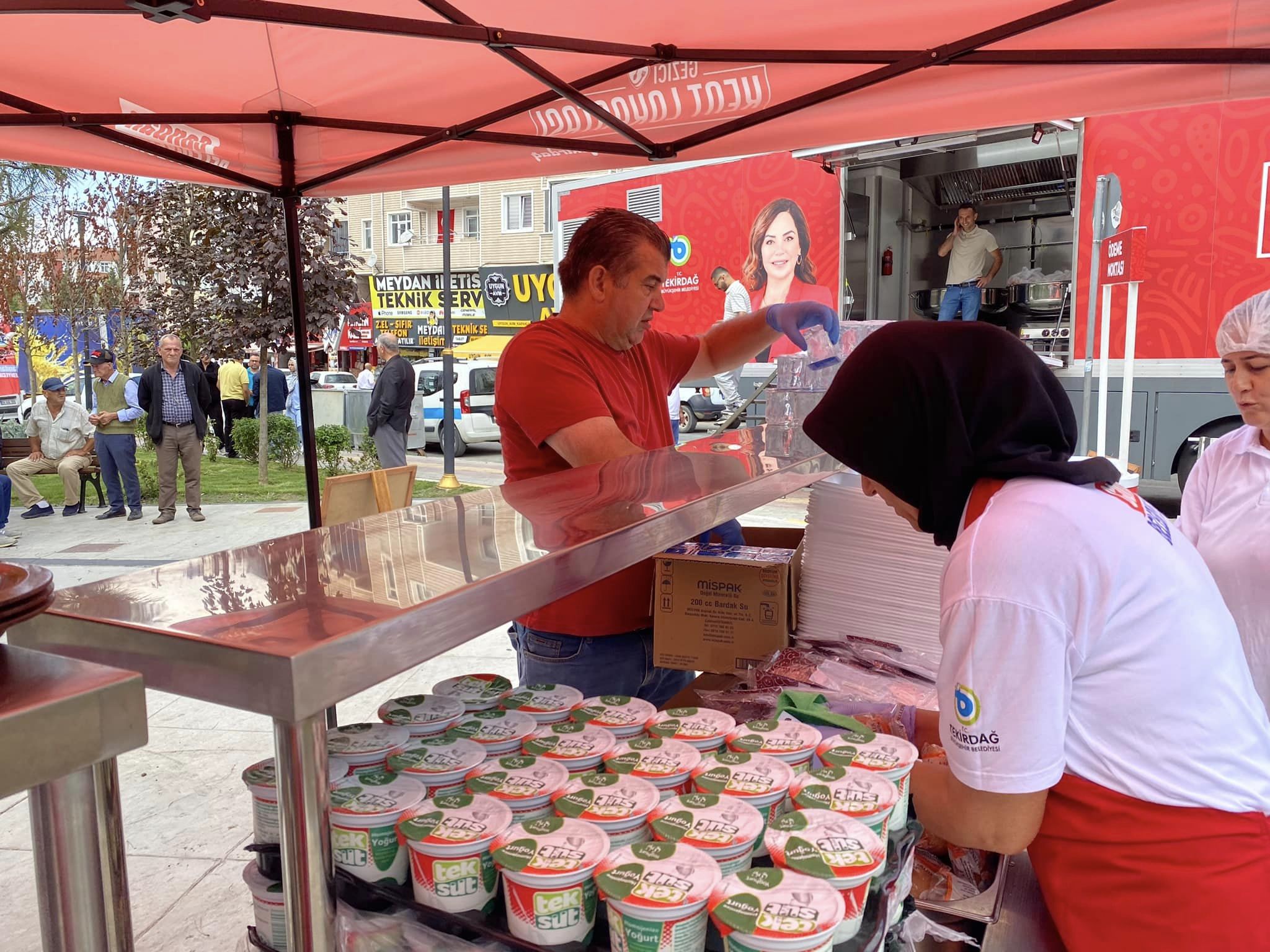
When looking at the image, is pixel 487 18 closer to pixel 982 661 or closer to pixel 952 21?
pixel 952 21

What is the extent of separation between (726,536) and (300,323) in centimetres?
223

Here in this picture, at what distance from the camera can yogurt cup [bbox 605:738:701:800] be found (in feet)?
4.58

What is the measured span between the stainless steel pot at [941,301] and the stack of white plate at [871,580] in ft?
23.9

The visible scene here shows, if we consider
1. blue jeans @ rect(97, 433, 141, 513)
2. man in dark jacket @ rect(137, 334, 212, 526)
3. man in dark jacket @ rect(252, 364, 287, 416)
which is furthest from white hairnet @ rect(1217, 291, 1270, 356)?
man in dark jacket @ rect(252, 364, 287, 416)

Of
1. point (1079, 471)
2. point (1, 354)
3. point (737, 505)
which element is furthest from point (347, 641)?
point (1, 354)

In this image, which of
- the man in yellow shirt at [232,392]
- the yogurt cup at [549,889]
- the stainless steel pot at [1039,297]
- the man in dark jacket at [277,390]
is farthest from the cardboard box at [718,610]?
the man in yellow shirt at [232,392]

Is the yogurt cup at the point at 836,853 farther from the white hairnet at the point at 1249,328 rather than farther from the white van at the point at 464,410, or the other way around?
the white van at the point at 464,410

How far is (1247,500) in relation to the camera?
98.9 inches

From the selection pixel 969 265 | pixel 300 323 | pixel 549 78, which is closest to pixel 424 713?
pixel 549 78

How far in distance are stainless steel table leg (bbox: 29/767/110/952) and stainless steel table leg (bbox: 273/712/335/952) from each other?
166 mm

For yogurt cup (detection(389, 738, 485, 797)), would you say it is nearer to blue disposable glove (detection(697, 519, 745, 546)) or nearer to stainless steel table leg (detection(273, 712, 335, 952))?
stainless steel table leg (detection(273, 712, 335, 952))

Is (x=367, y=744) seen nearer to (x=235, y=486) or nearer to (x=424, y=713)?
(x=424, y=713)

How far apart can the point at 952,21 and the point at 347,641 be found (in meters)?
2.60

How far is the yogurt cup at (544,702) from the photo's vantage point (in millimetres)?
1628
